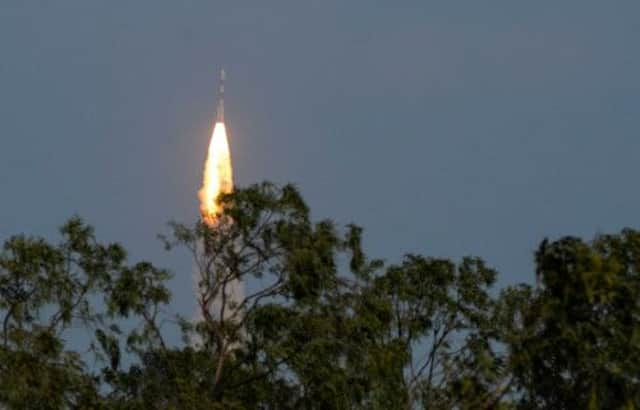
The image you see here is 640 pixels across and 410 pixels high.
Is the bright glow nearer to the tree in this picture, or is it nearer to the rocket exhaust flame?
the rocket exhaust flame

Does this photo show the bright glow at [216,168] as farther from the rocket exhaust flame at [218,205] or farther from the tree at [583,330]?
the tree at [583,330]

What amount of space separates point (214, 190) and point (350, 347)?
29.2 m

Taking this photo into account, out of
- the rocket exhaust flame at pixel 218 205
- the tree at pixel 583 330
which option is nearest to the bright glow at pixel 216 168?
the rocket exhaust flame at pixel 218 205

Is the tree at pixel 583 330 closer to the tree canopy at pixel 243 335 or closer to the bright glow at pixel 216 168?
the tree canopy at pixel 243 335

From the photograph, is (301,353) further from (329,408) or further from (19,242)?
(19,242)

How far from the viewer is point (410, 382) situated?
67.5 m

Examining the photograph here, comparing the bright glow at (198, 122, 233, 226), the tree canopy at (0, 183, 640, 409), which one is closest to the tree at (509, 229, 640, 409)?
the tree canopy at (0, 183, 640, 409)

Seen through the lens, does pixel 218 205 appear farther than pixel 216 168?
No

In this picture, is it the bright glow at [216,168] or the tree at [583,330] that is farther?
the bright glow at [216,168]

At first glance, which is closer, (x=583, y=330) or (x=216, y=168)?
(x=583, y=330)

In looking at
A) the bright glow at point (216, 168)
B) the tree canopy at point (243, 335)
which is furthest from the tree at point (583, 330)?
the bright glow at point (216, 168)

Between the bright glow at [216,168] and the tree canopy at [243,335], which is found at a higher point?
the bright glow at [216,168]

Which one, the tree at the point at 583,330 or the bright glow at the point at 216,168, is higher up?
the bright glow at the point at 216,168

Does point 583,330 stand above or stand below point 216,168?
below
